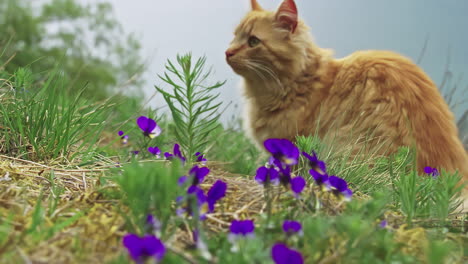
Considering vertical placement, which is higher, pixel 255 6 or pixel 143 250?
pixel 255 6

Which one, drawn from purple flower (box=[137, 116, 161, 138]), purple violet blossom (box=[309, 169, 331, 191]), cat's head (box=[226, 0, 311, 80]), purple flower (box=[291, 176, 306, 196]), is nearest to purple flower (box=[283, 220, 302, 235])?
purple flower (box=[291, 176, 306, 196])

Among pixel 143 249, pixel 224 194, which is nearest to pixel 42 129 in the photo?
pixel 224 194

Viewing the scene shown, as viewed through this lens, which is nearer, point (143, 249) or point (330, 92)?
point (143, 249)

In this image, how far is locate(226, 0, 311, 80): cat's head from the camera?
315 centimetres

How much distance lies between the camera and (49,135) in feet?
6.14

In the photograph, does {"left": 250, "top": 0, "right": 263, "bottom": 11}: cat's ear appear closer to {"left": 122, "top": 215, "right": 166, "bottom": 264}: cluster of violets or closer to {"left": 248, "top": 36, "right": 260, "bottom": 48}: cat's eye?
{"left": 248, "top": 36, "right": 260, "bottom": 48}: cat's eye

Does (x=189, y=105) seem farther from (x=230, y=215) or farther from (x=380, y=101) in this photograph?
(x=380, y=101)

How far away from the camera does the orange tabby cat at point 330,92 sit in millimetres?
2682

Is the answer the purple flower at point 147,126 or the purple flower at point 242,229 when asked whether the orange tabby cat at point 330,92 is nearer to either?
A: the purple flower at point 147,126

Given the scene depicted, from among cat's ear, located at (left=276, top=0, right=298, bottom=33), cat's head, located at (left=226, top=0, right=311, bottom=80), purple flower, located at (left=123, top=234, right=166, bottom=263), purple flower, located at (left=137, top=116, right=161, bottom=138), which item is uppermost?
cat's ear, located at (left=276, top=0, right=298, bottom=33)

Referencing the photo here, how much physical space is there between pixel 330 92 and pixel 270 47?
0.61m

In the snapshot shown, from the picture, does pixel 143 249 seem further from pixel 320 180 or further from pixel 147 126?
pixel 147 126

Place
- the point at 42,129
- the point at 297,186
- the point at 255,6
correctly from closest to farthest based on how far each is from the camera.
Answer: the point at 297,186
the point at 42,129
the point at 255,6

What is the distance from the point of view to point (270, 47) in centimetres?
318
